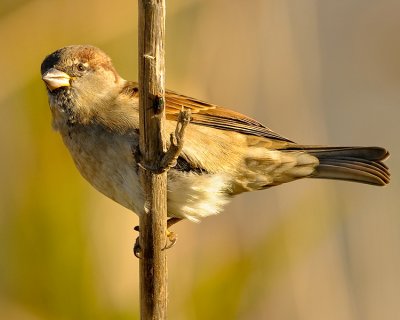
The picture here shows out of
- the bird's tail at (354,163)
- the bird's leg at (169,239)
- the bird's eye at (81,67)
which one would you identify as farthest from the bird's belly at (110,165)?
the bird's tail at (354,163)

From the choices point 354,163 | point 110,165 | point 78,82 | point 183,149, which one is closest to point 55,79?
point 78,82

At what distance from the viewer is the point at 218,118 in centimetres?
270

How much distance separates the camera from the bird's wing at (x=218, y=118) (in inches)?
105

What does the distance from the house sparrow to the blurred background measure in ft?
0.58

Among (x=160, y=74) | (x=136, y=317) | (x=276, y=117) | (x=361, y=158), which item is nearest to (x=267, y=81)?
(x=276, y=117)

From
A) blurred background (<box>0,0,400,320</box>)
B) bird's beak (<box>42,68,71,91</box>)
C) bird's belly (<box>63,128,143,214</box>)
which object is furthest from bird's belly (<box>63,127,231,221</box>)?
blurred background (<box>0,0,400,320</box>)

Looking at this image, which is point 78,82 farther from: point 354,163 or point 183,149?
point 354,163

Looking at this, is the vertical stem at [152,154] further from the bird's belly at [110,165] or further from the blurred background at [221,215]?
the blurred background at [221,215]

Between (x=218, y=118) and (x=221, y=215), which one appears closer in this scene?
(x=218, y=118)

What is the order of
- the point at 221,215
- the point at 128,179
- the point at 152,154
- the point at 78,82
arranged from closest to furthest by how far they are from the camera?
the point at 152,154 → the point at 128,179 → the point at 78,82 → the point at 221,215

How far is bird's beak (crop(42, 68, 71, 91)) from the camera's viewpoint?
258cm

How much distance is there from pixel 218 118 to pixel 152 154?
0.78 m

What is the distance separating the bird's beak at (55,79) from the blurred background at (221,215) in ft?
0.85

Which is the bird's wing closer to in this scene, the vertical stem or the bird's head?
the bird's head
